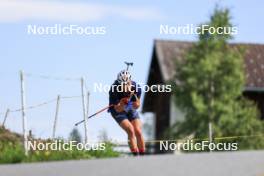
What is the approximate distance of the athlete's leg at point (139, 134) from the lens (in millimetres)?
11800

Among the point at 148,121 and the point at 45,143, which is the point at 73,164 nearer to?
the point at 45,143

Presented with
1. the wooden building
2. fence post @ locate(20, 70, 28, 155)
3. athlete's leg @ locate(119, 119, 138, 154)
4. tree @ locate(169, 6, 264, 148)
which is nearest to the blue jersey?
athlete's leg @ locate(119, 119, 138, 154)

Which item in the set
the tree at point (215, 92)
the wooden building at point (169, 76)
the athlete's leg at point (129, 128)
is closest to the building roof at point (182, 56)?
the wooden building at point (169, 76)

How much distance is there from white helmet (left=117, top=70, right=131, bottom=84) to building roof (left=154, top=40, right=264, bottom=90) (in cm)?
98

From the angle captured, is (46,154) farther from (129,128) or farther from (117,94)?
(117,94)

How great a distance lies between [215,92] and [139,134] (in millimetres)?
3642

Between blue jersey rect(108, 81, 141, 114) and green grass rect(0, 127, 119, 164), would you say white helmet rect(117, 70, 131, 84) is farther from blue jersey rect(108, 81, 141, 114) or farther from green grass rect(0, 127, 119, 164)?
green grass rect(0, 127, 119, 164)

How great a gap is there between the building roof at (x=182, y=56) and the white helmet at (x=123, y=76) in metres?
0.98

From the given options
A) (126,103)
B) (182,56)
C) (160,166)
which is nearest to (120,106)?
(126,103)

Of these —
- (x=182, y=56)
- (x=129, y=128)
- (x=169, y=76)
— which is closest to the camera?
(x=129, y=128)

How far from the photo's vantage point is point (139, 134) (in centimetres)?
1196

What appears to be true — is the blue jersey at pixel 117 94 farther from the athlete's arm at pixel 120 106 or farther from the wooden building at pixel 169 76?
the wooden building at pixel 169 76

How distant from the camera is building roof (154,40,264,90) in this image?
42.4 feet

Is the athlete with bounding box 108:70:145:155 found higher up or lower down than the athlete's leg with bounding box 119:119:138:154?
higher up
